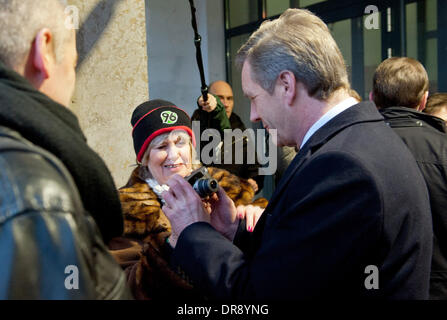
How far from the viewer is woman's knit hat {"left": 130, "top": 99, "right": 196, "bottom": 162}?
2.65 metres

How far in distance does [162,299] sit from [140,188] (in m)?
1.00

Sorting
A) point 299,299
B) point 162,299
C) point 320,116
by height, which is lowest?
point 162,299

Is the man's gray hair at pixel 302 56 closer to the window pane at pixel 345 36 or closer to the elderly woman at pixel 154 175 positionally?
the elderly woman at pixel 154 175

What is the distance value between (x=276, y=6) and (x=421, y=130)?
4596mm

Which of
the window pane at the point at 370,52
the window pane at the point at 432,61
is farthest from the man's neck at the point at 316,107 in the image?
the window pane at the point at 370,52

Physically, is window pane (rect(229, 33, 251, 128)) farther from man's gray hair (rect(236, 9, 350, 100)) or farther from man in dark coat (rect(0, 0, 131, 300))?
man in dark coat (rect(0, 0, 131, 300))

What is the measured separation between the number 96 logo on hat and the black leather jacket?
75.0 inches

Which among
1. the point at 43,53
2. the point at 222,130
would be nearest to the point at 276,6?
the point at 222,130

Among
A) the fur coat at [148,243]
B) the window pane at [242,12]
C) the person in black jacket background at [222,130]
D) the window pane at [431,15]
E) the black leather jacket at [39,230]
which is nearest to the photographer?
the black leather jacket at [39,230]

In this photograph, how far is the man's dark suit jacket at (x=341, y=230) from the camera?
3.94 feet

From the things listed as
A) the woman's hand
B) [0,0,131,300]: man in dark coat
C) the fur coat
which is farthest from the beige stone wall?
[0,0,131,300]: man in dark coat

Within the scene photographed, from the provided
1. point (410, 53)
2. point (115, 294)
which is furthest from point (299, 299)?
point (410, 53)

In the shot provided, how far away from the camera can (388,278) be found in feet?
4.20

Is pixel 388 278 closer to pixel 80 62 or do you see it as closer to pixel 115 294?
pixel 115 294
